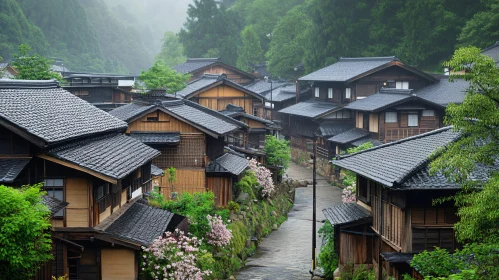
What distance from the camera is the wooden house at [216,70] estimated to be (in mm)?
79875

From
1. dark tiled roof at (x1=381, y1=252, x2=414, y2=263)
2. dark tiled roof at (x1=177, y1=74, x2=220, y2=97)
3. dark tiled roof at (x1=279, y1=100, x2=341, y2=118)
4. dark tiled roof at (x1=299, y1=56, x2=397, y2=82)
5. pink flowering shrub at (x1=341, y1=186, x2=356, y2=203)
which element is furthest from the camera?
dark tiled roof at (x1=299, y1=56, x2=397, y2=82)

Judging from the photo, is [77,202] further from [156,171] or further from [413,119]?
[413,119]

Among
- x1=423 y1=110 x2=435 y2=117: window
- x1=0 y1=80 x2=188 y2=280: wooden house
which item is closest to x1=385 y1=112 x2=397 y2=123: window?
x1=423 y1=110 x2=435 y2=117: window

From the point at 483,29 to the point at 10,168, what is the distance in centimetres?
5015

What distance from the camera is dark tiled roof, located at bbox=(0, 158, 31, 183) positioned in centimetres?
1984

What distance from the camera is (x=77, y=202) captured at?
2216 cm

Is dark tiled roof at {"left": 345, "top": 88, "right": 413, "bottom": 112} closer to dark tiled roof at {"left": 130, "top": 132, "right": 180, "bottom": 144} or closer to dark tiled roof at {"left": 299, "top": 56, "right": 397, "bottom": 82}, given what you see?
dark tiled roof at {"left": 299, "top": 56, "right": 397, "bottom": 82}

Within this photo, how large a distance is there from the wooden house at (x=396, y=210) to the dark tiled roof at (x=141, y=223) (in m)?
7.07

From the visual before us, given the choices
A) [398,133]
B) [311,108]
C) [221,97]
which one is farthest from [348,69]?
[398,133]

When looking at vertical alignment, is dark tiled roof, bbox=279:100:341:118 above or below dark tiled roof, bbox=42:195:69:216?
above

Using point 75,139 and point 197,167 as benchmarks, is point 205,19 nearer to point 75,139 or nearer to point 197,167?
point 197,167

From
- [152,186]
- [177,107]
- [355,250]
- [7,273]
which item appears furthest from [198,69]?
[7,273]

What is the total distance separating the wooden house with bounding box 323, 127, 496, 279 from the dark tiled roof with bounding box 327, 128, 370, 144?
25853 mm

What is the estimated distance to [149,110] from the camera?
35.7 metres
